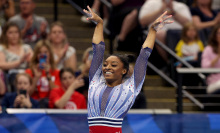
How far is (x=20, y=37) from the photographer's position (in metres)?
7.97

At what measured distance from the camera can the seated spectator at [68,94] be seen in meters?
A: 6.95

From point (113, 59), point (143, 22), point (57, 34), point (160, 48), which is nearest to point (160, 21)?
point (113, 59)

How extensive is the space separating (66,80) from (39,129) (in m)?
1.15

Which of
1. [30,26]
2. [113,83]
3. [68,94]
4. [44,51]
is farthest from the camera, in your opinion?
[30,26]

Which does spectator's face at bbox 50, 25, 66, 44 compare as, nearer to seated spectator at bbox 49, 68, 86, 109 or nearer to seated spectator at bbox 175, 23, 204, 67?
seated spectator at bbox 49, 68, 86, 109

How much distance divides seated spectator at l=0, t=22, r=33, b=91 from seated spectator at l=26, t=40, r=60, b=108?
0.32m

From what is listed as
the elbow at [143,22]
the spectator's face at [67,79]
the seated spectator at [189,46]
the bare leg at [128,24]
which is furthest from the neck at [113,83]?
the seated spectator at [189,46]

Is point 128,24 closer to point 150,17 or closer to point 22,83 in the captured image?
point 150,17

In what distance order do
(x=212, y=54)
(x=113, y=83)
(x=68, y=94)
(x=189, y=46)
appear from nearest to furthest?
1. (x=113, y=83)
2. (x=68, y=94)
3. (x=212, y=54)
4. (x=189, y=46)

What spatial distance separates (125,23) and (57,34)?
1119 mm

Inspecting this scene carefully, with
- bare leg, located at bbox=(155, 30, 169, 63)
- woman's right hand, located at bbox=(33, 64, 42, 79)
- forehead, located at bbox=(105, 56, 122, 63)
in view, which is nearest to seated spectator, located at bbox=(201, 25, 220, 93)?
bare leg, located at bbox=(155, 30, 169, 63)

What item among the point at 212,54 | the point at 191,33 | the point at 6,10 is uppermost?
the point at 6,10

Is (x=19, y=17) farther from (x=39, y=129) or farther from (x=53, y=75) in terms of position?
(x=39, y=129)

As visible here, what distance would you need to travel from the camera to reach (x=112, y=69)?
16.2 ft
